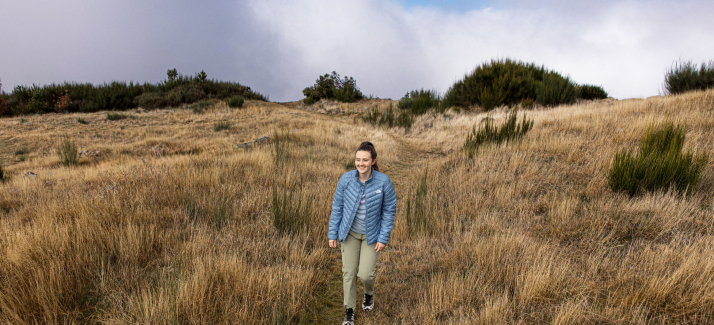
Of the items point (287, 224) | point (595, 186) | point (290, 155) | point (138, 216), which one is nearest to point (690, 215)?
point (595, 186)

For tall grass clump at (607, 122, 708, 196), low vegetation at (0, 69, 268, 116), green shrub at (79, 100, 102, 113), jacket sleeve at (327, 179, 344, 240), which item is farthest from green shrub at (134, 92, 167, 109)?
tall grass clump at (607, 122, 708, 196)

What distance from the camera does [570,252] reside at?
8.80ft

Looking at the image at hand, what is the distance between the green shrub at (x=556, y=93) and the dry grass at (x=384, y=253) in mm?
8384

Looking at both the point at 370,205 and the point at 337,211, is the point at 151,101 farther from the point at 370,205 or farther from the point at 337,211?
the point at 370,205

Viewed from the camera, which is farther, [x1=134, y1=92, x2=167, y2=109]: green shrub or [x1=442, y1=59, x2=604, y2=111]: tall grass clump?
[x1=134, y1=92, x2=167, y2=109]: green shrub

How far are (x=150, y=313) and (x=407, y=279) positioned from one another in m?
2.03

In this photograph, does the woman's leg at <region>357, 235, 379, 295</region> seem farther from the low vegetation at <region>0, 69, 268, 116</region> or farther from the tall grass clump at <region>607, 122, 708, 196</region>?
the low vegetation at <region>0, 69, 268, 116</region>

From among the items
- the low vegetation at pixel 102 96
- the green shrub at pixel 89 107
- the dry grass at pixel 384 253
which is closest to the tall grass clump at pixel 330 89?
the low vegetation at pixel 102 96

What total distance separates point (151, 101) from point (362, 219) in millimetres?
23952

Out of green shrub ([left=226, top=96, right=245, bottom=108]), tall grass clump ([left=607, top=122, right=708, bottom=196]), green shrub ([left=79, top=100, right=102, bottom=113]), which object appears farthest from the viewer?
green shrub ([left=226, top=96, right=245, bottom=108])

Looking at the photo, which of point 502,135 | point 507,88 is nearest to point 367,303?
point 502,135

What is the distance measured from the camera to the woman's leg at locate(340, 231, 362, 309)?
2.25 metres

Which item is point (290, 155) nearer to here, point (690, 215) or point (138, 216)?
point (138, 216)

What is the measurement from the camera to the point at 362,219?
7.45ft
